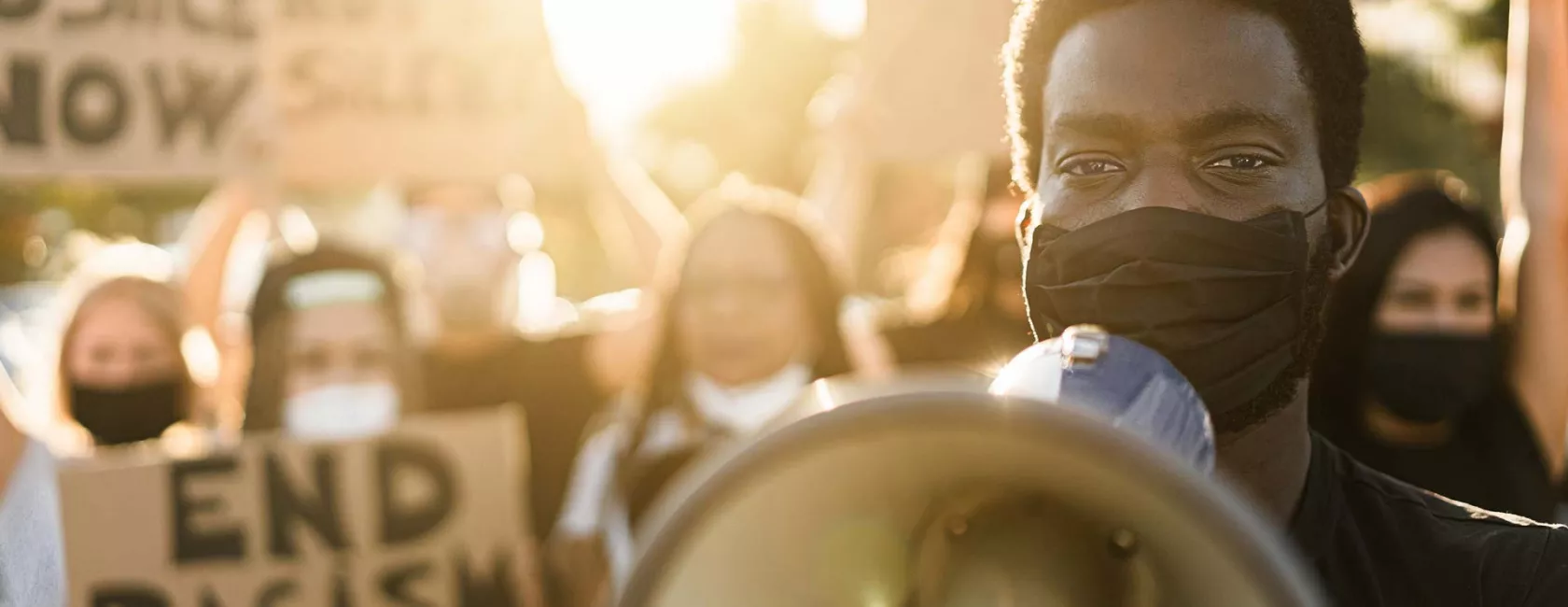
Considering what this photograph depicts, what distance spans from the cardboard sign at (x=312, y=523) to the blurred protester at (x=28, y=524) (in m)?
0.09

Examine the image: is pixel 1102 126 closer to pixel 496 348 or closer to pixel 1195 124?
pixel 1195 124

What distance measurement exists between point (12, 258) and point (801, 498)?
2168 centimetres

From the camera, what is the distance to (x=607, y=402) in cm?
382

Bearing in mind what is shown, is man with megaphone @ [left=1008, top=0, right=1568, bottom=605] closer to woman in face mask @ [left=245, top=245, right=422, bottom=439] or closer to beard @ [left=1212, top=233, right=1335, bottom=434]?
beard @ [left=1212, top=233, right=1335, bottom=434]

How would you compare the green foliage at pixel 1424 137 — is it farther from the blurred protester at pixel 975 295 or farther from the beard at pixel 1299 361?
the beard at pixel 1299 361

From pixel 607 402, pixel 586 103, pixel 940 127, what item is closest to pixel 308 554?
pixel 607 402

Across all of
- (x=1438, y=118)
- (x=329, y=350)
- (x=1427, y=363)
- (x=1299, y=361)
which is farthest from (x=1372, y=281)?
(x=1438, y=118)

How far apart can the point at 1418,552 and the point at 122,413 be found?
296 centimetres

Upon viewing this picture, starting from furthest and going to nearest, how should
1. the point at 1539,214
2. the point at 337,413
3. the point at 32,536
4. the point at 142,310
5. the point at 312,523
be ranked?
the point at 142,310, the point at 337,413, the point at 312,523, the point at 1539,214, the point at 32,536

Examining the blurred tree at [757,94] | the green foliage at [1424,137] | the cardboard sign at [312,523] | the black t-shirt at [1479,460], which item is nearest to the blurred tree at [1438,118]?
the green foliage at [1424,137]

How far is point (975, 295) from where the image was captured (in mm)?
3779

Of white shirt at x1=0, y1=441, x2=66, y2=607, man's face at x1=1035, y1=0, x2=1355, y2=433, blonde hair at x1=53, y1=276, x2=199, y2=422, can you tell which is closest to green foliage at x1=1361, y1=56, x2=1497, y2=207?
blonde hair at x1=53, y1=276, x2=199, y2=422

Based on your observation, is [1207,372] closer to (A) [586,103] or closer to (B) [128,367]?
(B) [128,367]

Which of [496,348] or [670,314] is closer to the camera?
[670,314]
